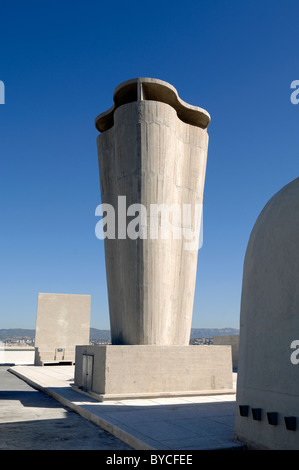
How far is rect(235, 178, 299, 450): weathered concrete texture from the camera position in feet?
23.5

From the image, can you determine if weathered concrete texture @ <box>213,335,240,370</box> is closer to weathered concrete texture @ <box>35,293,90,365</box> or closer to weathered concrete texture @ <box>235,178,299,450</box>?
weathered concrete texture @ <box>35,293,90,365</box>

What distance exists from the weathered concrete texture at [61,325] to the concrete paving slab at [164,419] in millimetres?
16285

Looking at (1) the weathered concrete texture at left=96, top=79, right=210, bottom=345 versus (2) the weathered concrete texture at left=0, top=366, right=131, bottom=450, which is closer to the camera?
(2) the weathered concrete texture at left=0, top=366, right=131, bottom=450

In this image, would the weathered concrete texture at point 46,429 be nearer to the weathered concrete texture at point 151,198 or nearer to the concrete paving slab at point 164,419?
the concrete paving slab at point 164,419

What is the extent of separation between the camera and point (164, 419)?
417 inches

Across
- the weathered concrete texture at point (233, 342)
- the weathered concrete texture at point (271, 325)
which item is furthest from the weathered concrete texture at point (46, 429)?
the weathered concrete texture at point (233, 342)

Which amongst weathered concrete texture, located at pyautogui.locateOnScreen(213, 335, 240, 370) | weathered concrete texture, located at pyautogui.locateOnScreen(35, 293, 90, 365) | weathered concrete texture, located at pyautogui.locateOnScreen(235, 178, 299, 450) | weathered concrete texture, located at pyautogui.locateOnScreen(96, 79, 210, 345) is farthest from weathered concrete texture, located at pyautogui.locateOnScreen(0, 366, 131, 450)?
weathered concrete texture, located at pyautogui.locateOnScreen(213, 335, 240, 370)

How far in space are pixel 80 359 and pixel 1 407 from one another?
12.1 feet

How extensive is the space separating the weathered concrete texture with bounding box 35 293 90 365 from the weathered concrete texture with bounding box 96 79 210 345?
53.9ft

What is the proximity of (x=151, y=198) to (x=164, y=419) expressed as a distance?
25.2 feet

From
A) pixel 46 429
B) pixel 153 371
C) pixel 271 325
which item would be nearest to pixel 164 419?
pixel 46 429
